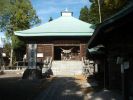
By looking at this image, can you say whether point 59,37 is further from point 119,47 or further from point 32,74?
point 119,47

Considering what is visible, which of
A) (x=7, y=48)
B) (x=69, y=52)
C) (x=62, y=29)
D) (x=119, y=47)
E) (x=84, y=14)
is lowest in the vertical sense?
(x=119, y=47)

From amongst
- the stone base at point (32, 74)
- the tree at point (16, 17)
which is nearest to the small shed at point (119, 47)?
the stone base at point (32, 74)

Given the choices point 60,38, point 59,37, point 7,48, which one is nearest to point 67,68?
point 59,37

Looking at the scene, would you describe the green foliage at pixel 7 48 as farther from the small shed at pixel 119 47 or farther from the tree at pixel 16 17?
the small shed at pixel 119 47

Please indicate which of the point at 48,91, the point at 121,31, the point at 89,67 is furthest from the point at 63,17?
the point at 121,31

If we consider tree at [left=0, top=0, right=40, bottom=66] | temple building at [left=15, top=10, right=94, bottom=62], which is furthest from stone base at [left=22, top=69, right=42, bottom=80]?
tree at [left=0, top=0, right=40, bottom=66]

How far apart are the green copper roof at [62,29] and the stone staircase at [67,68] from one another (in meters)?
3.81

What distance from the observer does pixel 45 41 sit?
141 ft

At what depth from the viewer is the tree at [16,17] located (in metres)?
52.3

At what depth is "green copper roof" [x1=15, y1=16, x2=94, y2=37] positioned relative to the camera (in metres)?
41.4

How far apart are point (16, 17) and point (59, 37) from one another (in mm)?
11874

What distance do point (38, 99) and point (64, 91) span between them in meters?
2.87

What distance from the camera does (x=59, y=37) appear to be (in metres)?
42.5

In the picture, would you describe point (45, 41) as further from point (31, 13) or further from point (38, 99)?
point (38, 99)
